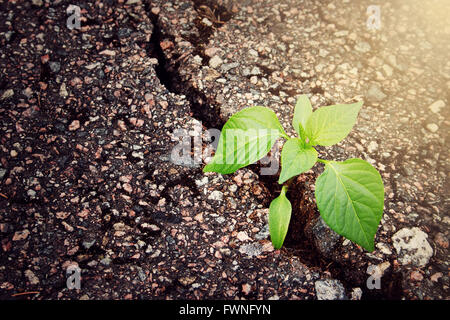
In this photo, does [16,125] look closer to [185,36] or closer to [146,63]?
[146,63]

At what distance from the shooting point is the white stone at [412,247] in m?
1.54

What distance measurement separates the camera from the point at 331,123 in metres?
1.39

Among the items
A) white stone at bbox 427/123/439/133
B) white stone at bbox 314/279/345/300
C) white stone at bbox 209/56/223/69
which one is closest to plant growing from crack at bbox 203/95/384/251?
white stone at bbox 314/279/345/300

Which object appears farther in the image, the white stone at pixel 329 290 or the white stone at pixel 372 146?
the white stone at pixel 372 146

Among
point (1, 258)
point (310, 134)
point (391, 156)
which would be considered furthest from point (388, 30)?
point (1, 258)

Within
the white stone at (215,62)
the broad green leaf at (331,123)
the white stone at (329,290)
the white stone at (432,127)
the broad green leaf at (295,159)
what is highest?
the white stone at (215,62)

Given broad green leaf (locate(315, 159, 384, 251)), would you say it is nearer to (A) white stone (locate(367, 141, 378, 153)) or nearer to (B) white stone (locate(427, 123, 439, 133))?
(A) white stone (locate(367, 141, 378, 153))

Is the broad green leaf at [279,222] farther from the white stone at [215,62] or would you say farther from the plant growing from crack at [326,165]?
the white stone at [215,62]

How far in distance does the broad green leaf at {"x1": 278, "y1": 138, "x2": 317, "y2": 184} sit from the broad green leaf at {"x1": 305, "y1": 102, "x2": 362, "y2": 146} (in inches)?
3.0

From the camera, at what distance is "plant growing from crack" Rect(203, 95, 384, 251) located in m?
1.27

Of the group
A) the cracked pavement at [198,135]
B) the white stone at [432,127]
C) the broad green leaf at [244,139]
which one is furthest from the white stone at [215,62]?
the white stone at [432,127]

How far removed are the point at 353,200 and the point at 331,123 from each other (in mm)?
346

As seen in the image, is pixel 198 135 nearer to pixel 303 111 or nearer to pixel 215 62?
pixel 215 62
